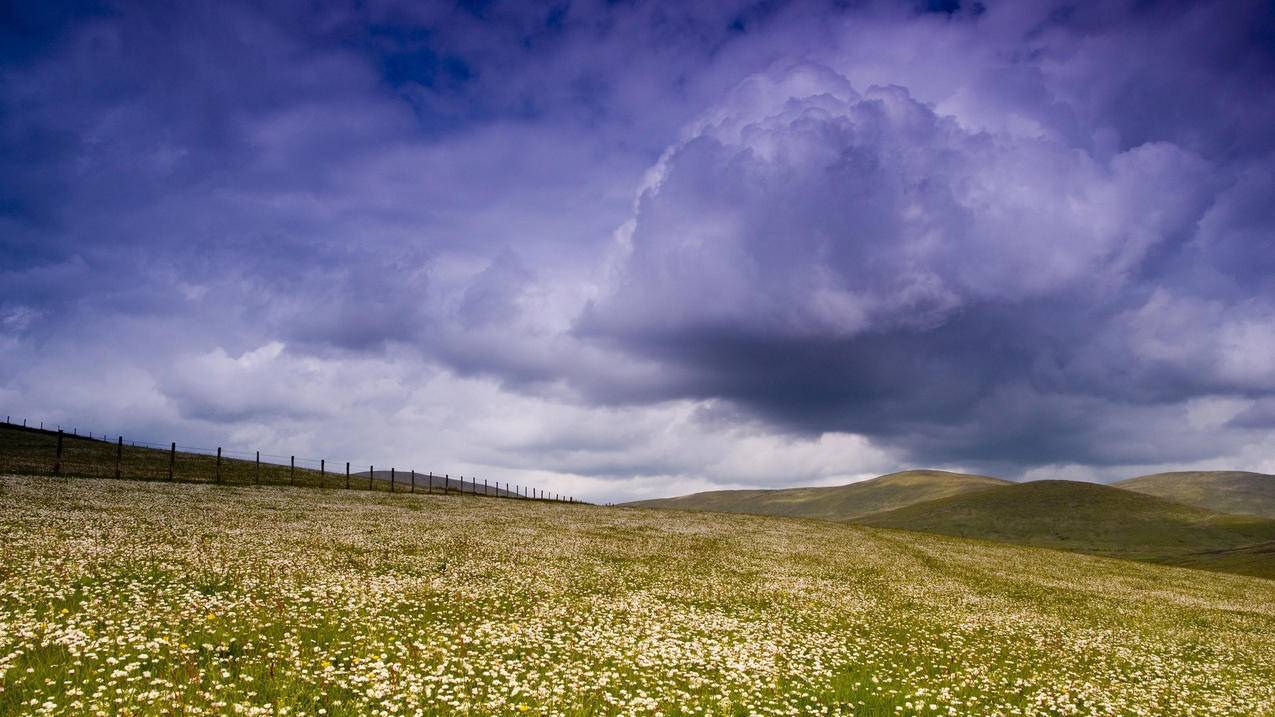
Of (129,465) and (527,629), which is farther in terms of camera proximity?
(129,465)

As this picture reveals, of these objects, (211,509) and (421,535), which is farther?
(211,509)

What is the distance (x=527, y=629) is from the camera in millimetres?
19641

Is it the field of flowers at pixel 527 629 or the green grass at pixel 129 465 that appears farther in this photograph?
the green grass at pixel 129 465

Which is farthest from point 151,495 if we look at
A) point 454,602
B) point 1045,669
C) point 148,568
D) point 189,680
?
point 1045,669

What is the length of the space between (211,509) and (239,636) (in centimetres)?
3504

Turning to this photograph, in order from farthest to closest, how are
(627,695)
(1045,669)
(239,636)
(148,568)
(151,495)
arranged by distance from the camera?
(151,495) → (148,568) → (1045,669) → (239,636) → (627,695)

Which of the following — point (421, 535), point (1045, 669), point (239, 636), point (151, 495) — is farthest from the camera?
point (151, 495)

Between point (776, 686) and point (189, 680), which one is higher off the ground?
point (189, 680)

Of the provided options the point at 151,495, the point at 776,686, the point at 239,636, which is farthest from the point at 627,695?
the point at 151,495

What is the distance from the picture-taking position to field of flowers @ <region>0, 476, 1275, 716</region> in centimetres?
1369

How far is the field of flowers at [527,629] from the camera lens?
539 inches

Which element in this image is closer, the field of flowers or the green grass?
the field of flowers

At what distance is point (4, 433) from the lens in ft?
291

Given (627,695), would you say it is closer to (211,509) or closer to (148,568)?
(148,568)
